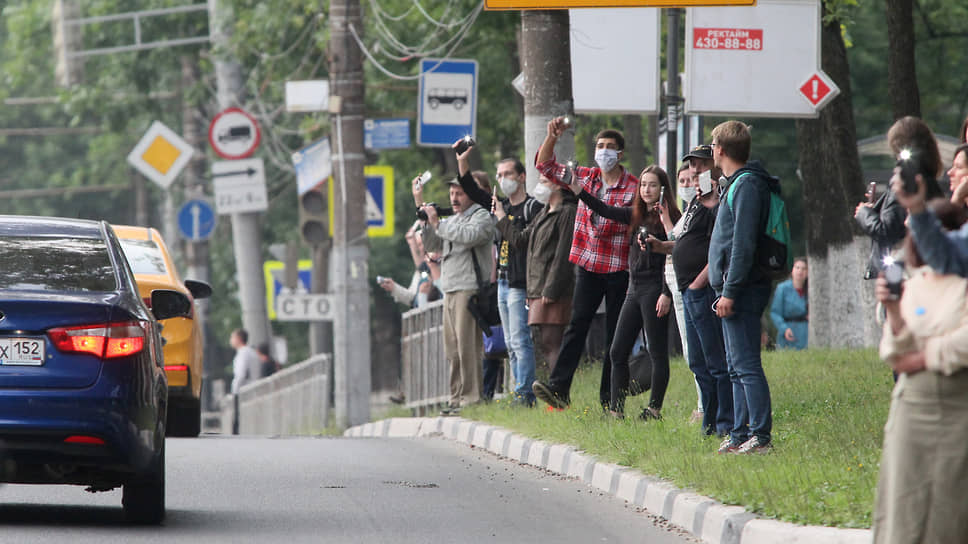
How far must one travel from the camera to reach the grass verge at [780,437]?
26.9 ft

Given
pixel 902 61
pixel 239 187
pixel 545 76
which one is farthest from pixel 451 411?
pixel 239 187

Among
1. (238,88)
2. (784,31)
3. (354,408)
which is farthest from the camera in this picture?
(238,88)

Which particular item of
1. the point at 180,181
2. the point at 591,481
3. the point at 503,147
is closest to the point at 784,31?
the point at 591,481

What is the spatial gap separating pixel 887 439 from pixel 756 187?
163 inches

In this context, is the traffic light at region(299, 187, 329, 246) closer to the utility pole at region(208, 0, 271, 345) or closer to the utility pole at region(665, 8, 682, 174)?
the utility pole at region(208, 0, 271, 345)

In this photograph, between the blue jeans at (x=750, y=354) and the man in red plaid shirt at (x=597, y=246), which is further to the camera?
the man in red plaid shirt at (x=597, y=246)

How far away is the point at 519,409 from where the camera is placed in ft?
47.5

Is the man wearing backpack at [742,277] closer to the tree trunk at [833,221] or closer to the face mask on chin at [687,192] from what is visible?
the face mask on chin at [687,192]

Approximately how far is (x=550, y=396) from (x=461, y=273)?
8.21 feet

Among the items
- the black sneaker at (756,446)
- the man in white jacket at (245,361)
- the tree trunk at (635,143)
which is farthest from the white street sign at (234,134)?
the black sneaker at (756,446)

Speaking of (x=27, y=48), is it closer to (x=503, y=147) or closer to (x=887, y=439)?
(x=503, y=147)

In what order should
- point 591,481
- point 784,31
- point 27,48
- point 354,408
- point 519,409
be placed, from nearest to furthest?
1. point 591,481
2. point 519,409
3. point 784,31
4. point 354,408
5. point 27,48

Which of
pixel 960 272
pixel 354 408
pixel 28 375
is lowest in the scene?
pixel 354 408

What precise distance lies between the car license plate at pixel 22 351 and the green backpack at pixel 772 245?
386 cm
